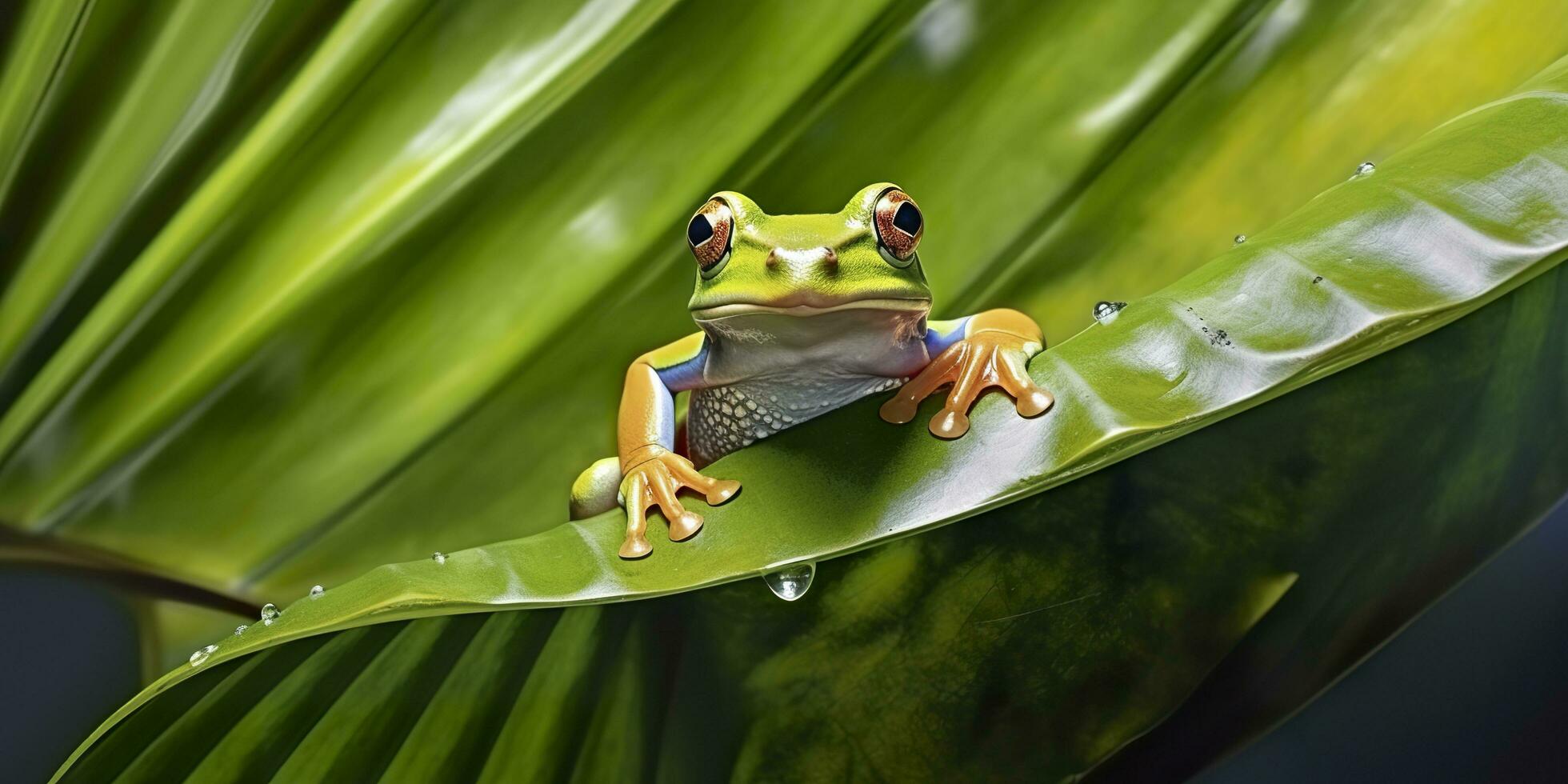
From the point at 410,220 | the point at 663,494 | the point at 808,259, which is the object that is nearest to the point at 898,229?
the point at 808,259

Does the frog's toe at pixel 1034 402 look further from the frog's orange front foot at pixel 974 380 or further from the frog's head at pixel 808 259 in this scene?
the frog's head at pixel 808 259

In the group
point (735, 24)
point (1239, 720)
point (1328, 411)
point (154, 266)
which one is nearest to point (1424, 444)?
point (1328, 411)

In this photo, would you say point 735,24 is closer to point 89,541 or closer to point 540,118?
point 540,118

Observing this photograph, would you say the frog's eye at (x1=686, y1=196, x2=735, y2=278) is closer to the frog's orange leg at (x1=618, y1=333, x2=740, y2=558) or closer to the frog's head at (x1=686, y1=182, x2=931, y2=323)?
the frog's head at (x1=686, y1=182, x2=931, y2=323)

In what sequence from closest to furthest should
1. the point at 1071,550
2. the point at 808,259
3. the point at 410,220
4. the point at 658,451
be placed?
the point at 1071,550 < the point at 808,259 < the point at 658,451 < the point at 410,220

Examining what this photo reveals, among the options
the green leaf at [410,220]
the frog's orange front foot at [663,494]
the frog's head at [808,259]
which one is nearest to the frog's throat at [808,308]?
the frog's head at [808,259]

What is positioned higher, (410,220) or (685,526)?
(410,220)

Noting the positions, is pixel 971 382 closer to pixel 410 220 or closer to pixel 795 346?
pixel 795 346

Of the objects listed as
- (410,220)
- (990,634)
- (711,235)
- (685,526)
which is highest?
(410,220)
